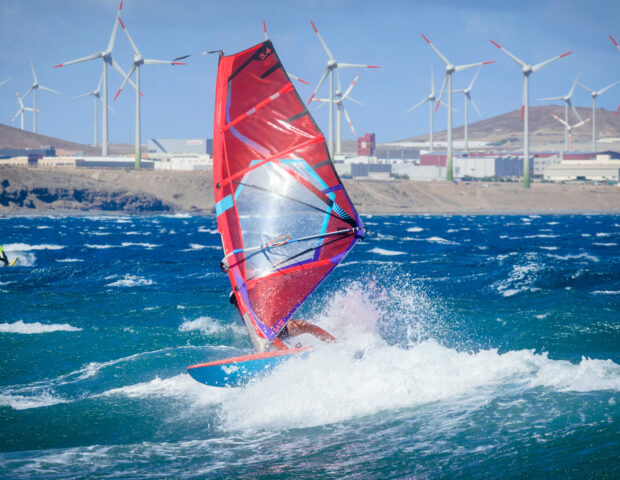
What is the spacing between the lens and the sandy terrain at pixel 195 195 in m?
158

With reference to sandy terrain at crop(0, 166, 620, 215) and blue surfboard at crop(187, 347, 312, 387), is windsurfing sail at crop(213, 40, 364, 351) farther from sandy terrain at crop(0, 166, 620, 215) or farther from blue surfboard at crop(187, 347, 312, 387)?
sandy terrain at crop(0, 166, 620, 215)

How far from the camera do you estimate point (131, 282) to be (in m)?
44.6

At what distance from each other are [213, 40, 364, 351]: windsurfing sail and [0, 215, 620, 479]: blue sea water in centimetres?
219

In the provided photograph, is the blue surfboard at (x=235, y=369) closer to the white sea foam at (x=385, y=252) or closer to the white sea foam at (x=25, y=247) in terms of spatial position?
the white sea foam at (x=385, y=252)

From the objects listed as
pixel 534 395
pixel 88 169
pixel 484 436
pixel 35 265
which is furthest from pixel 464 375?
pixel 88 169

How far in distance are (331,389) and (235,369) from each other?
260 cm

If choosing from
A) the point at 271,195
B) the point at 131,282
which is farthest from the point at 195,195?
the point at 271,195

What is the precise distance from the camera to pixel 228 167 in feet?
70.6

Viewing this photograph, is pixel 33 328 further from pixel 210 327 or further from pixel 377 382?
pixel 377 382

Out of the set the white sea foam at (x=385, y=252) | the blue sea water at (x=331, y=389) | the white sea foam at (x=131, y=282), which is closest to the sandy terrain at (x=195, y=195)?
the white sea foam at (x=385, y=252)

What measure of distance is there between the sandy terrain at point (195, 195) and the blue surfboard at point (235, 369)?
450ft

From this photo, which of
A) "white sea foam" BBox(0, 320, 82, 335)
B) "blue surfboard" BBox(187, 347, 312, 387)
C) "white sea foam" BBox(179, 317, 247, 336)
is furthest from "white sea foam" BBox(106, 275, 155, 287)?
"blue surfboard" BBox(187, 347, 312, 387)

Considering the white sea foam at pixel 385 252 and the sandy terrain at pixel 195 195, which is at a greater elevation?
the sandy terrain at pixel 195 195

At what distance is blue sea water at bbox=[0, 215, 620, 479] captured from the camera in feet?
53.7
